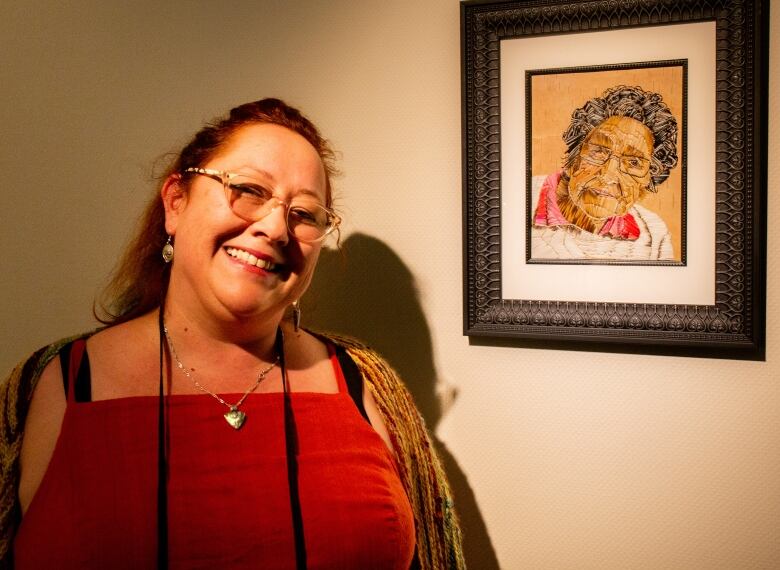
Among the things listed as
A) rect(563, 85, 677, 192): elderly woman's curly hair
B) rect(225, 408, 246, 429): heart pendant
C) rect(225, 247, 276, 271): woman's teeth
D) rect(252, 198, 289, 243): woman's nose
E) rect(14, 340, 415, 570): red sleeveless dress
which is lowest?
rect(14, 340, 415, 570): red sleeveless dress

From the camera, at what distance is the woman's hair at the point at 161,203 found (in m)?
1.08

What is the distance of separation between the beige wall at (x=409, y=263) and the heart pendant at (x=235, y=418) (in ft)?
1.46

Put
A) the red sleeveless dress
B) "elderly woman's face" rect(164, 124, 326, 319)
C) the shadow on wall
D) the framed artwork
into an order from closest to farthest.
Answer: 1. the red sleeveless dress
2. "elderly woman's face" rect(164, 124, 326, 319)
3. the framed artwork
4. the shadow on wall

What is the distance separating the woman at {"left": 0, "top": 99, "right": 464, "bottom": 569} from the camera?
908 mm

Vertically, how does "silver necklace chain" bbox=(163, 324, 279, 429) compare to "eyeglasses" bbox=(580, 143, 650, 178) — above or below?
below

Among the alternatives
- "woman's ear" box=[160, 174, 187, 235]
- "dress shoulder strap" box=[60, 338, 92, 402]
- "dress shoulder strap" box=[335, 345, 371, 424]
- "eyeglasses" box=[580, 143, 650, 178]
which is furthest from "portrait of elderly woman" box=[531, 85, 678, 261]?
"dress shoulder strap" box=[60, 338, 92, 402]

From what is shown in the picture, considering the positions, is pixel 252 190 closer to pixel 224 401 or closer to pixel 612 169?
pixel 224 401

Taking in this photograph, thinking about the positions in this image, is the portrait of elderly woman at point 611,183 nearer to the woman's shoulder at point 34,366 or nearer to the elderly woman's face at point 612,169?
the elderly woman's face at point 612,169

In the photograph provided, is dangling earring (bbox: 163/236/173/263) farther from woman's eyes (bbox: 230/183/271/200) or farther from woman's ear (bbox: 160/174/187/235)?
woman's eyes (bbox: 230/183/271/200)

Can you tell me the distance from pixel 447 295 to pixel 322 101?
466mm

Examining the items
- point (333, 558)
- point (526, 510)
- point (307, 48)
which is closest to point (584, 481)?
point (526, 510)

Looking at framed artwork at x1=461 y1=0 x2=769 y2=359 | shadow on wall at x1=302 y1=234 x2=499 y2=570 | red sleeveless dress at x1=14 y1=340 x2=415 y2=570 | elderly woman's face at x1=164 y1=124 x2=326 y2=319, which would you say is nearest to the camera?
red sleeveless dress at x1=14 y1=340 x2=415 y2=570

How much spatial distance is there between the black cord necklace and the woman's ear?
0.41 feet

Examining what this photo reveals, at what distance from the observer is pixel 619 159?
119 cm
